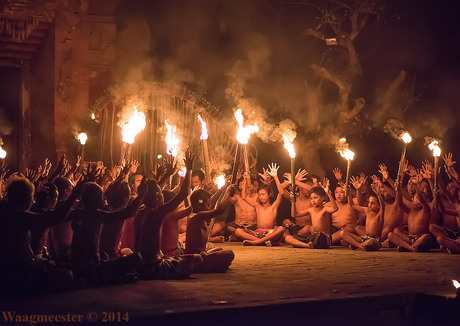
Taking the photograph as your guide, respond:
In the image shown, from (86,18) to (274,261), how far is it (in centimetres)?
791

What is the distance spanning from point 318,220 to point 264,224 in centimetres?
129

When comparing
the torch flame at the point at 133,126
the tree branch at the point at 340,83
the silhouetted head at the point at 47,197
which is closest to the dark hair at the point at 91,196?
the silhouetted head at the point at 47,197

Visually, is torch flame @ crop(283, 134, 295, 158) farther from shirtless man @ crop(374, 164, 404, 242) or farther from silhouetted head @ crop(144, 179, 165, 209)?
silhouetted head @ crop(144, 179, 165, 209)

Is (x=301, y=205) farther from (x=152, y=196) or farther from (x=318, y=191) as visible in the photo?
(x=152, y=196)

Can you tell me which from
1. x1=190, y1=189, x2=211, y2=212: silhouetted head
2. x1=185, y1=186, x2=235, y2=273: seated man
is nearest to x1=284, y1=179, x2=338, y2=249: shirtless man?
x1=185, y1=186, x2=235, y2=273: seated man

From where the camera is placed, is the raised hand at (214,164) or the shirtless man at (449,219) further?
the raised hand at (214,164)

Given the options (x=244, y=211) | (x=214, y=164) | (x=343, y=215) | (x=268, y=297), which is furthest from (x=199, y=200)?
(x=244, y=211)

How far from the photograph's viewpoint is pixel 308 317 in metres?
5.99

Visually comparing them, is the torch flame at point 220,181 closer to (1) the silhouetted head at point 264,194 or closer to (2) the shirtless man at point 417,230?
(1) the silhouetted head at point 264,194

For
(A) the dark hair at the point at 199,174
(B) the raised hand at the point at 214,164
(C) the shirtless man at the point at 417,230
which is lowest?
(C) the shirtless man at the point at 417,230

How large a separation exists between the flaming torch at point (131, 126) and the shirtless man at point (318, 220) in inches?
136

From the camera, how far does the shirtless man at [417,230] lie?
11.3 meters

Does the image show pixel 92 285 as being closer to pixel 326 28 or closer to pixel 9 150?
pixel 9 150

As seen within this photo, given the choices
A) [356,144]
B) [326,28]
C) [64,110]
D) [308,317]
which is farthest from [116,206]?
[326,28]
